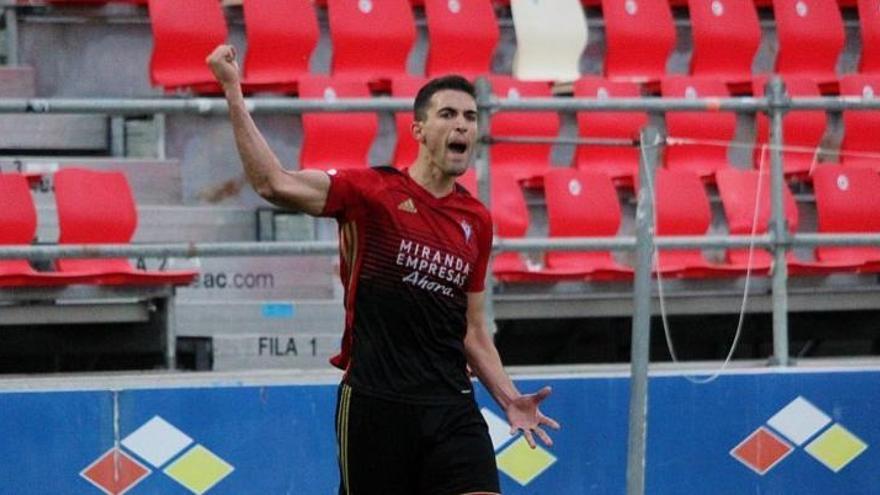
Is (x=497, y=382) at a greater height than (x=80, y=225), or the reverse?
(x=80, y=225)

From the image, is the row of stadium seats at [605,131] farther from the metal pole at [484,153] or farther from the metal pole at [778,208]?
the metal pole at [484,153]

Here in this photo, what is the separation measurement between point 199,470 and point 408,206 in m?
2.03

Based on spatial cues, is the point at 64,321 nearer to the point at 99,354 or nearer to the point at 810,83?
the point at 99,354

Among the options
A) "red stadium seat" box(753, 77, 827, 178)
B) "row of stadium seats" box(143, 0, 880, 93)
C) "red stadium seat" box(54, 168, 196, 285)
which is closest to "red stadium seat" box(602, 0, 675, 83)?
"row of stadium seats" box(143, 0, 880, 93)

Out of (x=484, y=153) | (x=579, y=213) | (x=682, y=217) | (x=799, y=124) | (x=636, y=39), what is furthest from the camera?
(x=636, y=39)

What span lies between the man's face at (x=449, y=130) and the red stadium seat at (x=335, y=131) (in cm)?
426

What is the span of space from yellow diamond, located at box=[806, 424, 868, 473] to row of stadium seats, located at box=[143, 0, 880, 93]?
12.0ft

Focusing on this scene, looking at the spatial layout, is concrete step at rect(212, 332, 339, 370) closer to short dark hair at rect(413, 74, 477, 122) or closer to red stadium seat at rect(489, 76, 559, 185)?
red stadium seat at rect(489, 76, 559, 185)

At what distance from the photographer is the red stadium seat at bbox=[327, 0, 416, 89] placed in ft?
35.6

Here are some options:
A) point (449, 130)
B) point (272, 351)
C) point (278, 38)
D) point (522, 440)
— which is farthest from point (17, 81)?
point (449, 130)

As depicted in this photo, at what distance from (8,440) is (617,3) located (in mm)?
5795

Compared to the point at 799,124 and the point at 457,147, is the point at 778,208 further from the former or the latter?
the point at 799,124

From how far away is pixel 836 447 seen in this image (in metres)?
7.89

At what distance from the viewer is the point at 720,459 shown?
307 inches
